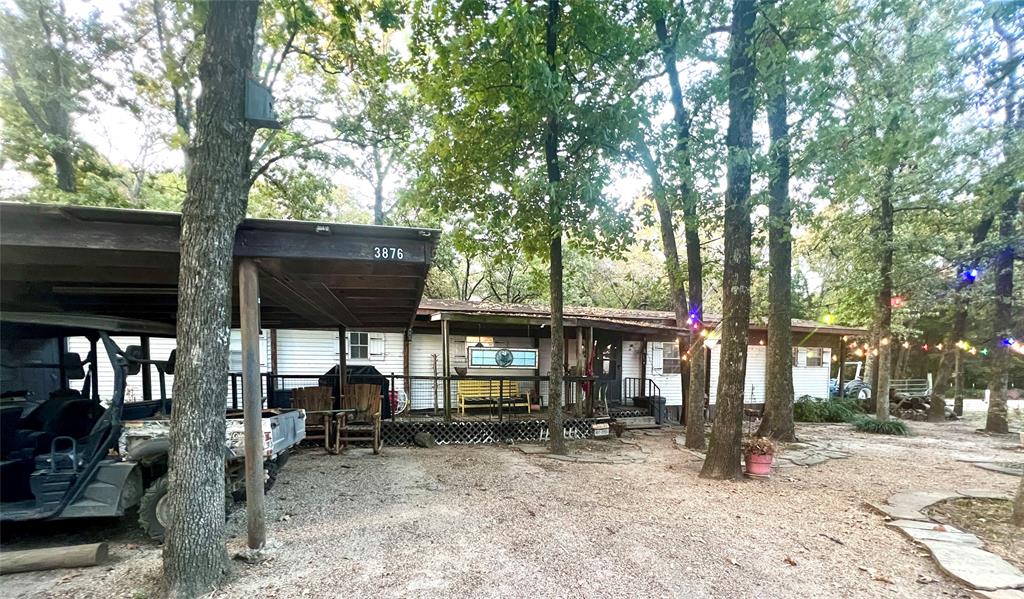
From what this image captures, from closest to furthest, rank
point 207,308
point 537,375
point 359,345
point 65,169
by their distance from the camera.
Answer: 1. point 207,308
2. point 65,169
3. point 359,345
4. point 537,375

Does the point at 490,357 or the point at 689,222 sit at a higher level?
the point at 689,222

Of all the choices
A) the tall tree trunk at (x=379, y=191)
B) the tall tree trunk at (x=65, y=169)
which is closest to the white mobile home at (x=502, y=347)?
the tall tree trunk at (x=65, y=169)

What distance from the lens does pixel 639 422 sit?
458 inches

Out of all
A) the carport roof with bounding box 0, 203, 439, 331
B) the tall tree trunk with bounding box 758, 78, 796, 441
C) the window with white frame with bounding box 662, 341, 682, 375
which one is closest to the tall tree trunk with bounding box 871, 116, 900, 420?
the tall tree trunk with bounding box 758, 78, 796, 441

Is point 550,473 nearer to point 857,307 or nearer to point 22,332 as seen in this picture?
point 22,332

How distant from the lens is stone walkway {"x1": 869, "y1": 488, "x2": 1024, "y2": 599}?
3.47 meters

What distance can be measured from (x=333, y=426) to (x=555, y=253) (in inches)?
200

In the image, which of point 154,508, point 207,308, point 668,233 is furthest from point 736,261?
point 154,508

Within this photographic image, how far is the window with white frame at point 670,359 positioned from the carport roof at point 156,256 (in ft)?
34.5

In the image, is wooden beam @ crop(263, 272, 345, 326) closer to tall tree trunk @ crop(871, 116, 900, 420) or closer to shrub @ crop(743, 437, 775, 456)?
shrub @ crop(743, 437, 775, 456)

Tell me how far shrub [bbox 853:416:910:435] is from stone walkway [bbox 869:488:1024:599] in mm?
6973

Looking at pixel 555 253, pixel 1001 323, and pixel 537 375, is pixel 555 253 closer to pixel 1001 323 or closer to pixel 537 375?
pixel 537 375

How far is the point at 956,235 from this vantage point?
1289cm

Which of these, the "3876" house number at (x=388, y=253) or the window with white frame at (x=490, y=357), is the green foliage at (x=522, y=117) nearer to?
the "3876" house number at (x=388, y=253)
